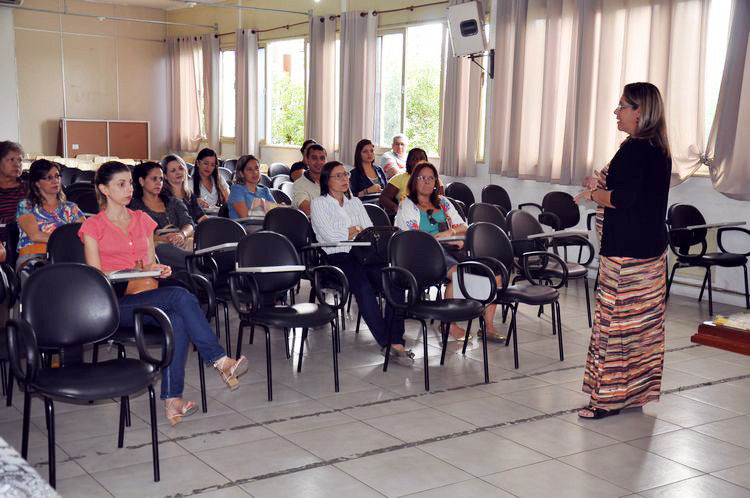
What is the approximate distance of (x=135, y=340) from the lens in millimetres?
3414

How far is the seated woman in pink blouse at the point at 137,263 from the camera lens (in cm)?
374

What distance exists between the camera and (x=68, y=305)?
3209 millimetres

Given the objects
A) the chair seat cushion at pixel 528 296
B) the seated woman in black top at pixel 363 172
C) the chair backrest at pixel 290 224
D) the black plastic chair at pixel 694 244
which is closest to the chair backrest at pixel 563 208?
the black plastic chair at pixel 694 244

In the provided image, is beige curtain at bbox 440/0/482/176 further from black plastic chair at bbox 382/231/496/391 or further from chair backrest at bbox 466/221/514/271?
black plastic chair at bbox 382/231/496/391

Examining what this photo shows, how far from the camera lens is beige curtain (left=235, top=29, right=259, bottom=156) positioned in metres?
13.6

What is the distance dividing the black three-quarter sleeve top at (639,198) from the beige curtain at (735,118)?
10.0ft

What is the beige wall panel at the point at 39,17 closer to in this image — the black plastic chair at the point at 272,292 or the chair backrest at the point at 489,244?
the black plastic chair at the point at 272,292

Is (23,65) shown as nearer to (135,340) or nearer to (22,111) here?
(22,111)

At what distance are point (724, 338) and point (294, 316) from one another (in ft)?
8.59

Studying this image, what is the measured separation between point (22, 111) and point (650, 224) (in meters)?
13.8

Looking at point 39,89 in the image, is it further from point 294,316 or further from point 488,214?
point 294,316

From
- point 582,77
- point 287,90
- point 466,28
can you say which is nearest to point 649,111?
point 582,77

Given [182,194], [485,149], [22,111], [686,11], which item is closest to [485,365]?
[182,194]

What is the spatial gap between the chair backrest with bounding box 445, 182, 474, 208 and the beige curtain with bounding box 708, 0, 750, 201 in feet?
8.37
